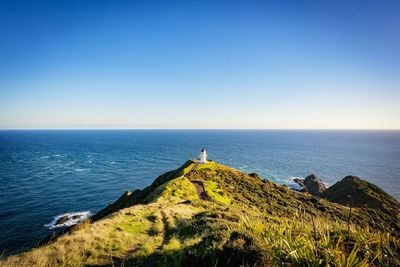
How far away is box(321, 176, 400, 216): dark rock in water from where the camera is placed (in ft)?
140

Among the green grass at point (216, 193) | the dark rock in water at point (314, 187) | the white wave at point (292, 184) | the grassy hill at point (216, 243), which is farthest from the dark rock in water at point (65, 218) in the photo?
the dark rock in water at point (314, 187)

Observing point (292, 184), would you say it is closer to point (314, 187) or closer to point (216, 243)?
point (314, 187)

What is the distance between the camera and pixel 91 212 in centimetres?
4172

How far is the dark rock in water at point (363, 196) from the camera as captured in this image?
140 ft

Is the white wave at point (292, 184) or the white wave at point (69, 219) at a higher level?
the white wave at point (69, 219)

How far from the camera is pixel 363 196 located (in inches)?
1832

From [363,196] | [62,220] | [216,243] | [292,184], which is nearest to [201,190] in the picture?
[216,243]

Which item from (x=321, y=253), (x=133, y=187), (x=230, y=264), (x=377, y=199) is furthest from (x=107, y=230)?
(x=377, y=199)

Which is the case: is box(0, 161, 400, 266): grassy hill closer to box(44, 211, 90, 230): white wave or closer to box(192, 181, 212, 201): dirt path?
box(192, 181, 212, 201): dirt path

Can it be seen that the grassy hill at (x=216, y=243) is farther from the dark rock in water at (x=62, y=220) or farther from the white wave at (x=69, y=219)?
the dark rock in water at (x=62, y=220)

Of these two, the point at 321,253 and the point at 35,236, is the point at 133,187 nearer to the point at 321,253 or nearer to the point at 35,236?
the point at 35,236

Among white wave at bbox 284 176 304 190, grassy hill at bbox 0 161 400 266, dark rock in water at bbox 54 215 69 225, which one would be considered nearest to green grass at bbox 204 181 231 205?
grassy hill at bbox 0 161 400 266

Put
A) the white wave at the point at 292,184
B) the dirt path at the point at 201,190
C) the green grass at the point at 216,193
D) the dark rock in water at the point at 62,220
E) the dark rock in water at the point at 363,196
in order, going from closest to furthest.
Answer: the green grass at the point at 216,193 < the dirt path at the point at 201,190 < the dark rock in water at the point at 62,220 < the dark rock in water at the point at 363,196 < the white wave at the point at 292,184

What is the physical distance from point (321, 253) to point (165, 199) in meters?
22.0
